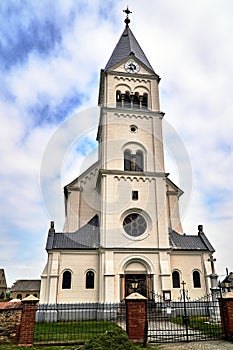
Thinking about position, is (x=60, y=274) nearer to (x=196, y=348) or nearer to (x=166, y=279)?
(x=166, y=279)

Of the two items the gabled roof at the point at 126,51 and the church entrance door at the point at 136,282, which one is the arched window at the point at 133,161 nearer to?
the church entrance door at the point at 136,282

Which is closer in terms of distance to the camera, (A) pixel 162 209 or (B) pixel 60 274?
(B) pixel 60 274

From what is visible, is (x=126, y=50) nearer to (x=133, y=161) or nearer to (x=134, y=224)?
(x=133, y=161)

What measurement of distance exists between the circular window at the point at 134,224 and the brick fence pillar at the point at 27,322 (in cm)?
1366

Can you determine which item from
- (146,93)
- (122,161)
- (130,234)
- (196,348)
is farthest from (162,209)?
(196,348)

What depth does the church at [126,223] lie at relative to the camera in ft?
72.1

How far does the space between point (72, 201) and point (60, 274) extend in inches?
318

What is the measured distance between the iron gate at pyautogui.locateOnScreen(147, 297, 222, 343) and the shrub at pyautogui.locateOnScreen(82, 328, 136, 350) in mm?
4060

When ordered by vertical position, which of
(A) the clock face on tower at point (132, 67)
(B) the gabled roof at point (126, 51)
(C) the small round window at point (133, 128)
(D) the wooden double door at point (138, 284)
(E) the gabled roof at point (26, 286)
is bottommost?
(D) the wooden double door at point (138, 284)

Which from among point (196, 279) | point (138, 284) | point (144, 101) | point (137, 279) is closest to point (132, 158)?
point (144, 101)

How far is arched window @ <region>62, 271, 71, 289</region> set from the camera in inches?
859

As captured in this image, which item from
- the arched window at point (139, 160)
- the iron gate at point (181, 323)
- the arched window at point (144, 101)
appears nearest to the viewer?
the iron gate at point (181, 323)

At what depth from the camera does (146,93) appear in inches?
1164

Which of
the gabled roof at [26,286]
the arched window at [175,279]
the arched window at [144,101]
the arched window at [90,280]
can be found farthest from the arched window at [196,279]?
the gabled roof at [26,286]
